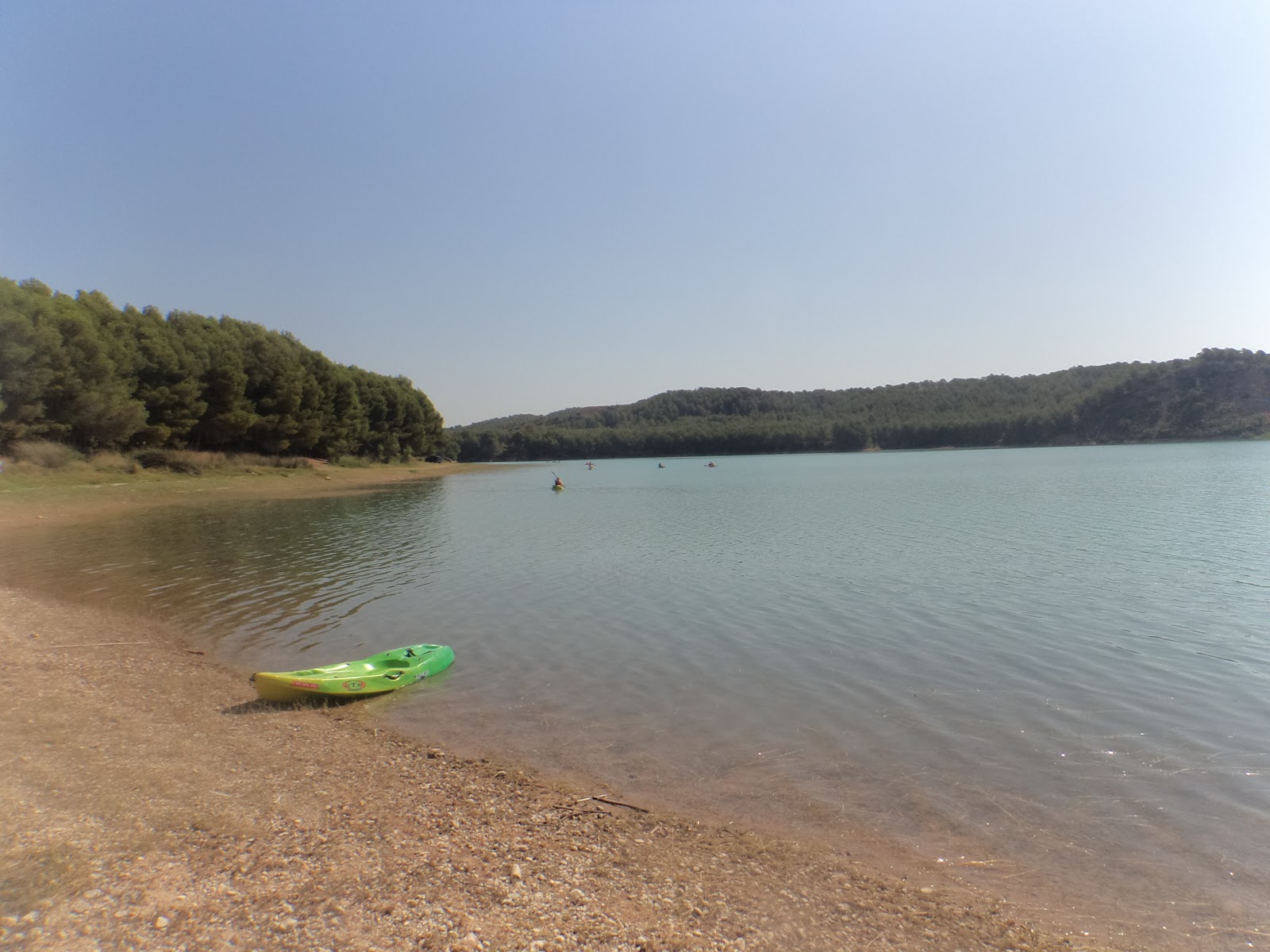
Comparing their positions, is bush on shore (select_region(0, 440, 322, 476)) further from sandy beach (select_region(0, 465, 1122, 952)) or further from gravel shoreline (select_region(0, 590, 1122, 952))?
gravel shoreline (select_region(0, 590, 1122, 952))

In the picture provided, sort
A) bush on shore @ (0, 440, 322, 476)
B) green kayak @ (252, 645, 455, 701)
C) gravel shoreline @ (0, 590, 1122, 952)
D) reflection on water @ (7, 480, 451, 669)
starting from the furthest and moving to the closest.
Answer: bush on shore @ (0, 440, 322, 476), reflection on water @ (7, 480, 451, 669), green kayak @ (252, 645, 455, 701), gravel shoreline @ (0, 590, 1122, 952)

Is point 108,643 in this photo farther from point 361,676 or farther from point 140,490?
point 140,490

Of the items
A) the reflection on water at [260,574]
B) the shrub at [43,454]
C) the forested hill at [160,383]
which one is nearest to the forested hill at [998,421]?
the forested hill at [160,383]

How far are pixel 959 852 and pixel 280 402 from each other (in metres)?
65.9

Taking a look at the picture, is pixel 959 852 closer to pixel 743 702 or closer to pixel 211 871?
pixel 743 702

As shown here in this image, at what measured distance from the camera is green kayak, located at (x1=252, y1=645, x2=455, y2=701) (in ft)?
32.6

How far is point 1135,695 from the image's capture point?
9.70 m

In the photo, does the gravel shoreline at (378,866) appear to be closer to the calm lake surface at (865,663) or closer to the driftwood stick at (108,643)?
the calm lake surface at (865,663)

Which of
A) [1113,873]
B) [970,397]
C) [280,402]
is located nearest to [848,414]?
[970,397]

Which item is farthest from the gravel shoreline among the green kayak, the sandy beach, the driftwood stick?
the driftwood stick

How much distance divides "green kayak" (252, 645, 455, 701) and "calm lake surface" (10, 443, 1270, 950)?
20.0 inches

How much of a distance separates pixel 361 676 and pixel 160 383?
49053mm

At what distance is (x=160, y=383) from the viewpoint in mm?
49875

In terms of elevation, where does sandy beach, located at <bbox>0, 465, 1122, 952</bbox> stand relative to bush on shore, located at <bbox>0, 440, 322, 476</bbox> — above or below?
below
